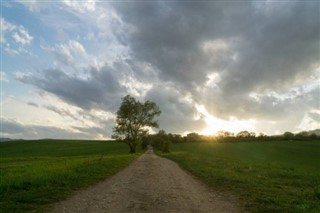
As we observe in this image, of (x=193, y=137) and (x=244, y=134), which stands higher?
(x=244, y=134)

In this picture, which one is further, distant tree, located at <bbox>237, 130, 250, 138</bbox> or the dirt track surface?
distant tree, located at <bbox>237, 130, 250, 138</bbox>

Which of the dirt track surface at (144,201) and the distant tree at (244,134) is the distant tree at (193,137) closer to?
the distant tree at (244,134)

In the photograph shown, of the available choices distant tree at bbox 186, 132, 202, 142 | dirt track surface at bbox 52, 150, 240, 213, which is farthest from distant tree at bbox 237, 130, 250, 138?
dirt track surface at bbox 52, 150, 240, 213

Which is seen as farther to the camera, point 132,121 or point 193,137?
point 193,137

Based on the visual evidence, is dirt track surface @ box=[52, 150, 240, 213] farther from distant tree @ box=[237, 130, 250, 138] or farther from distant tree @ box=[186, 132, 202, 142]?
distant tree @ box=[237, 130, 250, 138]

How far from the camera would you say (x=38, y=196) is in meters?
14.7

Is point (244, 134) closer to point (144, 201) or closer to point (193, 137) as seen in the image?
point (193, 137)

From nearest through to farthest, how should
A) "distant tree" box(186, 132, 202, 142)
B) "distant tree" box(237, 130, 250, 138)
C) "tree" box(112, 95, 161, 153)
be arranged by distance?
"tree" box(112, 95, 161, 153), "distant tree" box(237, 130, 250, 138), "distant tree" box(186, 132, 202, 142)

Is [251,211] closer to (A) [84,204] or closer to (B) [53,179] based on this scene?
(A) [84,204]

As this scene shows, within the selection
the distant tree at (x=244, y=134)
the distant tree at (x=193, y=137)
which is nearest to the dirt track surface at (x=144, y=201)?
the distant tree at (x=193, y=137)

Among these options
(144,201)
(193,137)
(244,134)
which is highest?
(244,134)

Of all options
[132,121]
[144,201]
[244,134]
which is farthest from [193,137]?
[144,201]

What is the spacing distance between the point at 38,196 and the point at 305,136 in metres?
135

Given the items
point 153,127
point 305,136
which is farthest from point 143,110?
point 305,136
